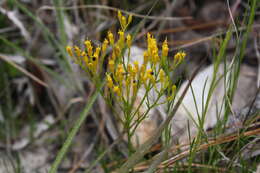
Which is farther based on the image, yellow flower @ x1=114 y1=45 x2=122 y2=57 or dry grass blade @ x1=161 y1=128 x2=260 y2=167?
dry grass blade @ x1=161 y1=128 x2=260 y2=167

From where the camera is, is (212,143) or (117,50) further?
(212,143)

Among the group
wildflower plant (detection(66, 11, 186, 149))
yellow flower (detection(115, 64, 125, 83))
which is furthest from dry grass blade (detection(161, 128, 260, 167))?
yellow flower (detection(115, 64, 125, 83))

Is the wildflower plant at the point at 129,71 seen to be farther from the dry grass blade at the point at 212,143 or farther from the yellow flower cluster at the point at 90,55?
the dry grass blade at the point at 212,143

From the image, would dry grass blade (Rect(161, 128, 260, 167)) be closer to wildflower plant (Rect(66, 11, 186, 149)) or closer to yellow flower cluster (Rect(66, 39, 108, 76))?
wildflower plant (Rect(66, 11, 186, 149))

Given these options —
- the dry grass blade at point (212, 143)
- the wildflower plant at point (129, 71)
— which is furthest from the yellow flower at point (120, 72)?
the dry grass blade at point (212, 143)

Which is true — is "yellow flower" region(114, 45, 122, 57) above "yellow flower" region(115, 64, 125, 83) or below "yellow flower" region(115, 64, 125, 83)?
above

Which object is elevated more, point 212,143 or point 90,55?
point 90,55

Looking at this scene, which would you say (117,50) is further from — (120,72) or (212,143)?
(212,143)

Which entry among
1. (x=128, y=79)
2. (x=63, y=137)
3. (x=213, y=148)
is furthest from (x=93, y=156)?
(x=128, y=79)

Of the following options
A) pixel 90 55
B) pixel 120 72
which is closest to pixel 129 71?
pixel 120 72

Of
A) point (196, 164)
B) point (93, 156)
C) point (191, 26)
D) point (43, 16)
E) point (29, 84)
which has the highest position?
point (43, 16)

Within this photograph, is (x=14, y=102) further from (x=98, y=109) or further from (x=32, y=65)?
(x=98, y=109)
